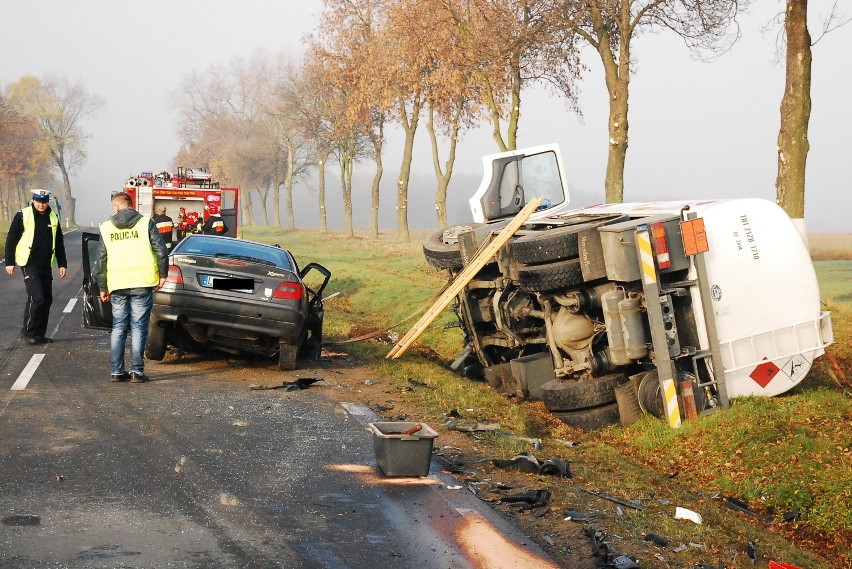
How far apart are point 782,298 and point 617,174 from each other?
12.0m

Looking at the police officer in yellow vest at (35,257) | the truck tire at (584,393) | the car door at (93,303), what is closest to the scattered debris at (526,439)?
the truck tire at (584,393)

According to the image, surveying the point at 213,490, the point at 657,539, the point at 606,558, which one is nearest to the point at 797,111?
the point at 657,539

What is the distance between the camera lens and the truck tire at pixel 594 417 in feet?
31.2

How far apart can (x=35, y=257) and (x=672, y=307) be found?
8534mm

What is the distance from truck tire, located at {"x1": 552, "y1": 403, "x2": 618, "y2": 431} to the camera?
9.50m

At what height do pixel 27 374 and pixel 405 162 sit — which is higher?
pixel 405 162

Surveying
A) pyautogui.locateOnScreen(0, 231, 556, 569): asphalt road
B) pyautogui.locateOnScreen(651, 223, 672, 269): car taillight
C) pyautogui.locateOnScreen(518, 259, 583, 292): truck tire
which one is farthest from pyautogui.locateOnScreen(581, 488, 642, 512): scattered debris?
pyautogui.locateOnScreen(518, 259, 583, 292): truck tire

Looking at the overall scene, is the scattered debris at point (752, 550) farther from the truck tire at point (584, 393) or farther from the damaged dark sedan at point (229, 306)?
the damaged dark sedan at point (229, 306)

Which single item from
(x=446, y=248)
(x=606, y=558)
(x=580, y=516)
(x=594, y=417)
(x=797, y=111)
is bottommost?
(x=606, y=558)

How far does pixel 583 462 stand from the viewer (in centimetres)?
805

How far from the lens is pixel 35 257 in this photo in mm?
13297

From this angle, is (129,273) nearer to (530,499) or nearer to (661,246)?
(661,246)

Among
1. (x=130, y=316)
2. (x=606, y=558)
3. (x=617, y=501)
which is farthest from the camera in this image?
(x=130, y=316)

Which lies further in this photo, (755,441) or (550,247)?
(550,247)
